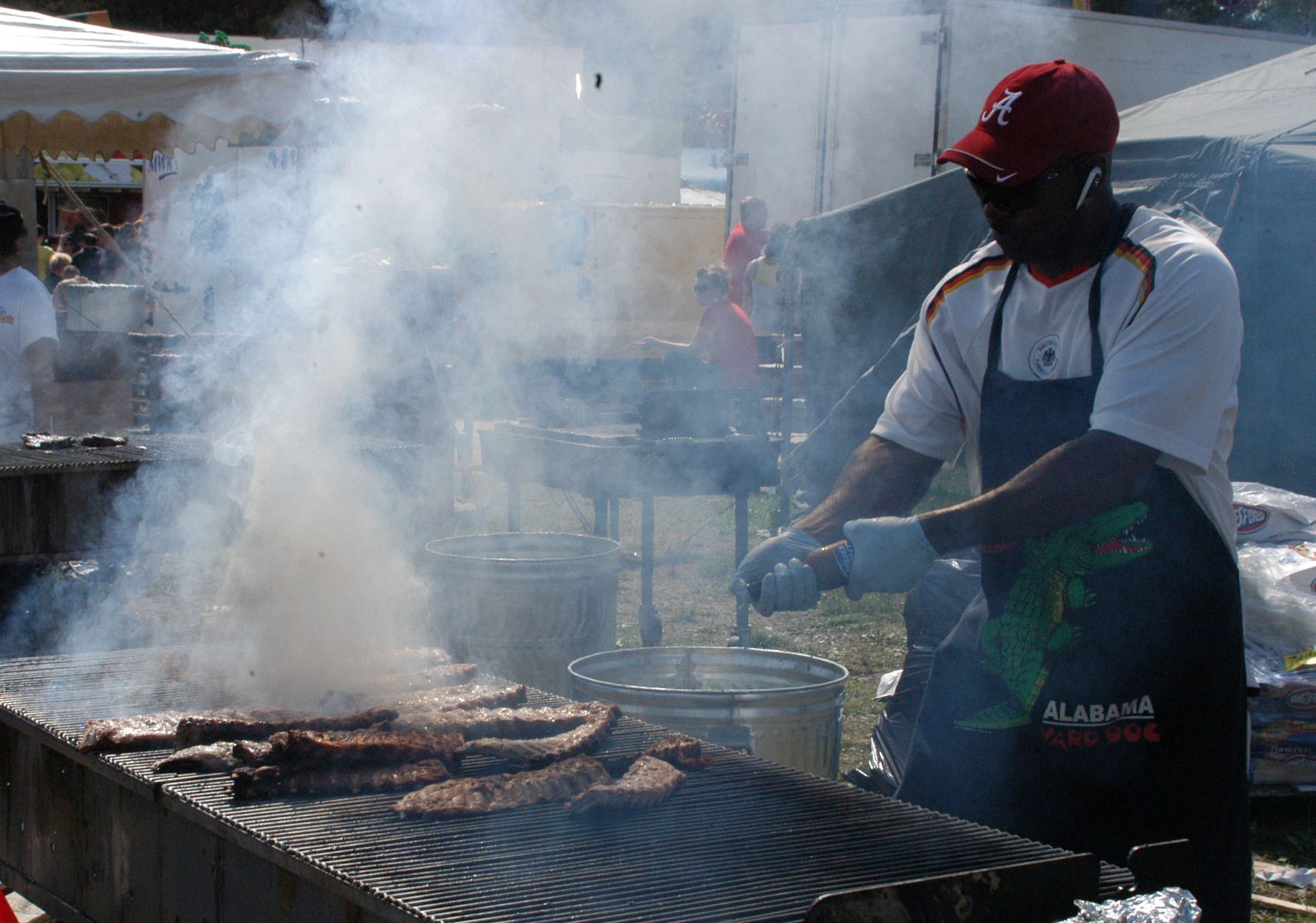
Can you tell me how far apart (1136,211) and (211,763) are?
2.04 meters

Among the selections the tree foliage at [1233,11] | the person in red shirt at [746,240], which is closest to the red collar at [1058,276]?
the person in red shirt at [746,240]

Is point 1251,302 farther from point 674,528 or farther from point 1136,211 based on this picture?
point 674,528

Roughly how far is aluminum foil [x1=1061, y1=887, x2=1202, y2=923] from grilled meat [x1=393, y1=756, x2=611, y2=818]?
91 centimetres

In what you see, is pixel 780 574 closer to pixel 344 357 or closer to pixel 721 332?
pixel 344 357

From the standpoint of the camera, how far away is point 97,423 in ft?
26.8

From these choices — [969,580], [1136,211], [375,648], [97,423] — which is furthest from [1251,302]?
[97,423]

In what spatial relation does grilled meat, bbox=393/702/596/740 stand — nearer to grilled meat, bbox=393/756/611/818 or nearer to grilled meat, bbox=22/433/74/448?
grilled meat, bbox=393/756/611/818

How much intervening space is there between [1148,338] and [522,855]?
132 cm

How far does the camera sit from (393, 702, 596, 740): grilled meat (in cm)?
267

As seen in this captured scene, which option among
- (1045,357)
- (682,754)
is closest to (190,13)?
(682,754)

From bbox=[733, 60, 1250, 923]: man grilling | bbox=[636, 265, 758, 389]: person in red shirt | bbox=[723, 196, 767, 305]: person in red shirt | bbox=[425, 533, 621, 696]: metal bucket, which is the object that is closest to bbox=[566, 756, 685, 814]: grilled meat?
bbox=[733, 60, 1250, 923]: man grilling

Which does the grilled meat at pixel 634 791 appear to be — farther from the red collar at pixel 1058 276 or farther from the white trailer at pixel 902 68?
the white trailer at pixel 902 68

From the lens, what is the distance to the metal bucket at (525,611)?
167 inches

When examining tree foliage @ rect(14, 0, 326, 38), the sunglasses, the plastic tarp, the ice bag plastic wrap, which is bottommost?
the ice bag plastic wrap
